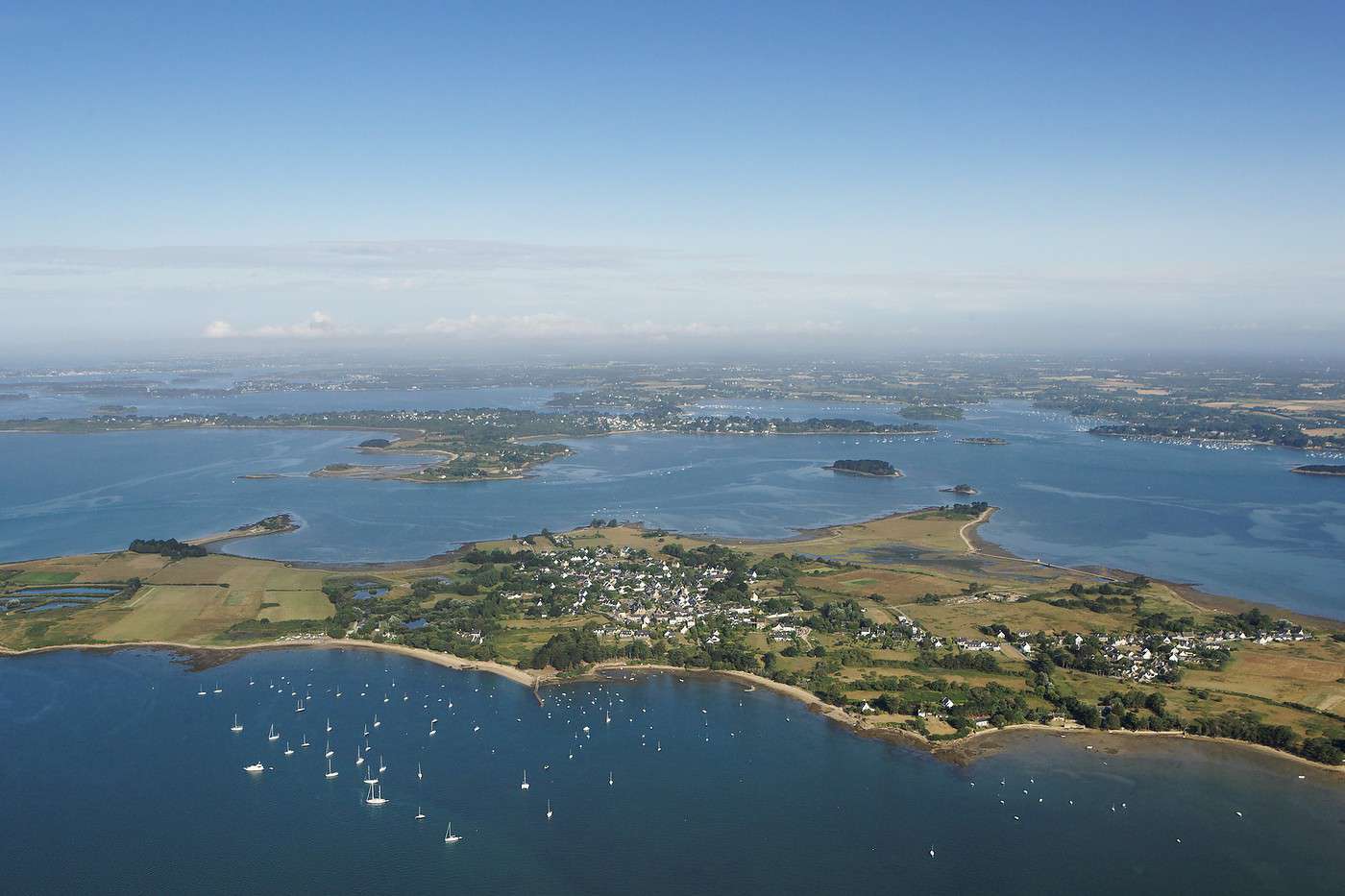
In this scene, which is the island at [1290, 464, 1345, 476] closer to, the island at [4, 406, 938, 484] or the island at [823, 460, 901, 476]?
the island at [823, 460, 901, 476]

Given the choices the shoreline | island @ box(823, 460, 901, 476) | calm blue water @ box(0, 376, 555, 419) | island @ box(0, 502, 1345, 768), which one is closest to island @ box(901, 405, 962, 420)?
island @ box(823, 460, 901, 476)

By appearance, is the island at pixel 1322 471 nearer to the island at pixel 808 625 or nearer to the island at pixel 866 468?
the island at pixel 866 468

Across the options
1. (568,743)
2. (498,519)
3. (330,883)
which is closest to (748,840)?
(568,743)

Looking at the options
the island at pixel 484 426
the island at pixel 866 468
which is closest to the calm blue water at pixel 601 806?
the island at pixel 866 468

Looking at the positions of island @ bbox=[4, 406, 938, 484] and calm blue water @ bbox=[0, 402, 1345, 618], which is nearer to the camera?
calm blue water @ bbox=[0, 402, 1345, 618]

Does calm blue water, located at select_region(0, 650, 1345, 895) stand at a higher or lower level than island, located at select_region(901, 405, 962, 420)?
lower
